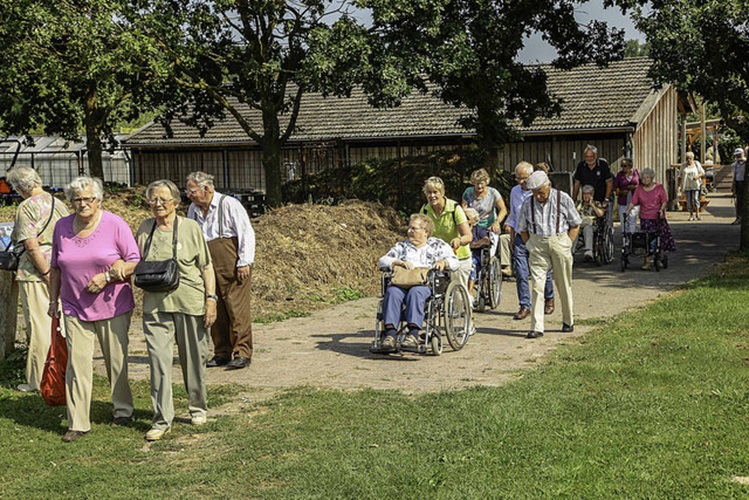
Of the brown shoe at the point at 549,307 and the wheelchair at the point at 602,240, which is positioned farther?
the wheelchair at the point at 602,240

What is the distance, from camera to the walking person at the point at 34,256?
904cm

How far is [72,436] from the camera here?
7.52 metres

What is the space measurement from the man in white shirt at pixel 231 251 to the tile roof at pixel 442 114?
2384 centimetres

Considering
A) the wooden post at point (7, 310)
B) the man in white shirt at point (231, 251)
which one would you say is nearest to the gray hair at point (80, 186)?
the man in white shirt at point (231, 251)

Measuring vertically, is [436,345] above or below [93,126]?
below

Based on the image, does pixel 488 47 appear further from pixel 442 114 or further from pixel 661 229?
pixel 442 114

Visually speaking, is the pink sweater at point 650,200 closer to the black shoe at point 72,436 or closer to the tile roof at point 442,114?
the black shoe at point 72,436

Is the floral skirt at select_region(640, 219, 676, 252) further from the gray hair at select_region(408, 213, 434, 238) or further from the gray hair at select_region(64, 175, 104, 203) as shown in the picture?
the gray hair at select_region(64, 175, 104, 203)

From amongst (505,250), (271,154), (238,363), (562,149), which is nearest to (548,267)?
(238,363)

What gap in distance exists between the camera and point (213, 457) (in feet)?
22.9

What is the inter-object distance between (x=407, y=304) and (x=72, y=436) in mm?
3846

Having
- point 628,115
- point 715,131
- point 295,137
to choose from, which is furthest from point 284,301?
point 715,131

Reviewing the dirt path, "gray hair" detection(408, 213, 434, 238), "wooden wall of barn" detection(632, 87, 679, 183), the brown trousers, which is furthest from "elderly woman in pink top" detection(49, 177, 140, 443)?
"wooden wall of barn" detection(632, 87, 679, 183)

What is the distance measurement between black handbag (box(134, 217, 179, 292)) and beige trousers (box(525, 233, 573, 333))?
5067 millimetres
